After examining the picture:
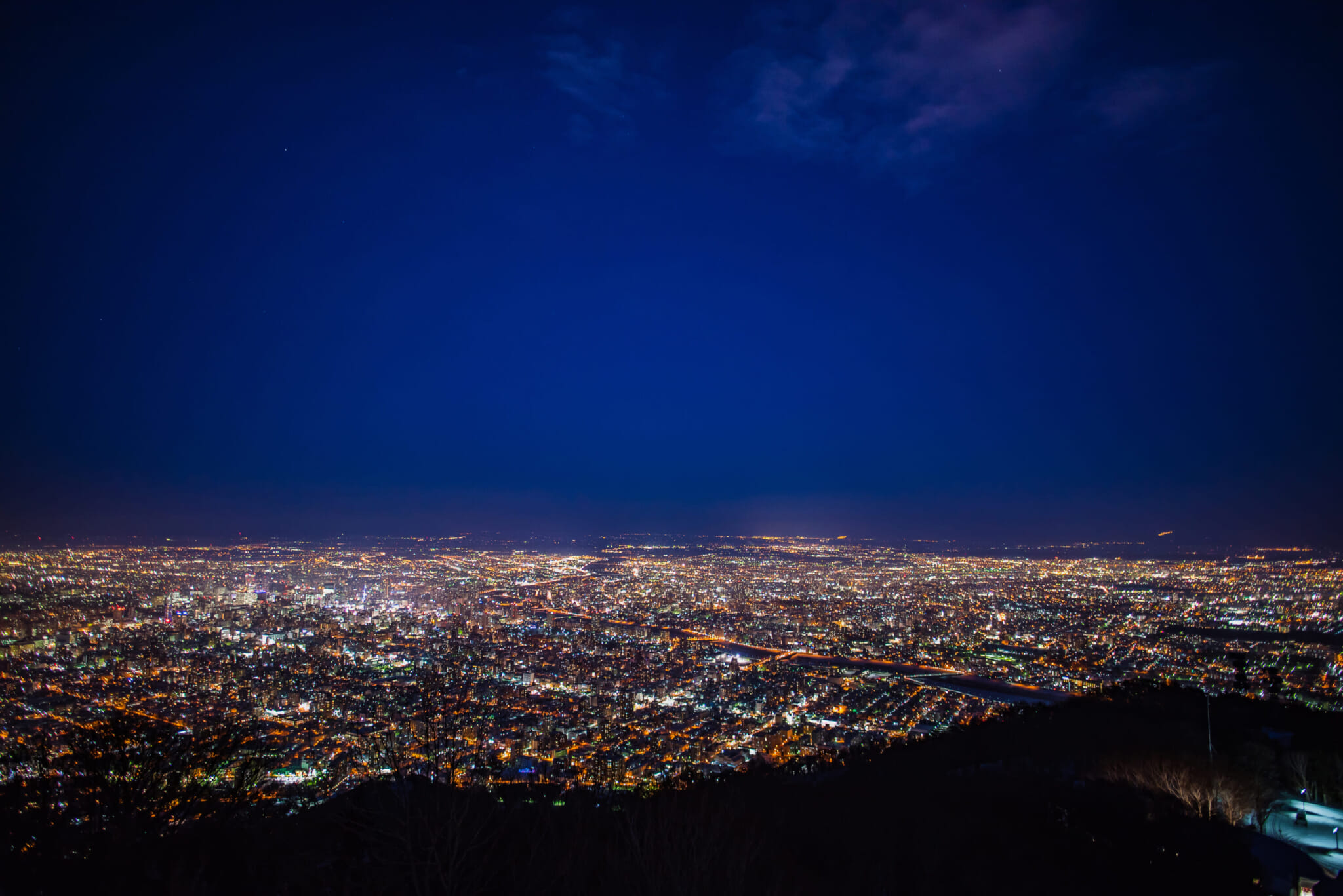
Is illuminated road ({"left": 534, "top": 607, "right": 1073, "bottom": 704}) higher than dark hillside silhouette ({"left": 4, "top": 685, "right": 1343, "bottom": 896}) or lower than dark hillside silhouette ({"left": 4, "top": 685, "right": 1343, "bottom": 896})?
lower

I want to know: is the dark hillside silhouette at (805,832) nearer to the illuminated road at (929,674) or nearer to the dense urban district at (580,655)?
the dense urban district at (580,655)

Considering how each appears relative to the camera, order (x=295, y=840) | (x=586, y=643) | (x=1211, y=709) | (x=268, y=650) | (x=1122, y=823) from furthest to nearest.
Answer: (x=586, y=643) < (x=268, y=650) < (x=1211, y=709) < (x=1122, y=823) < (x=295, y=840)

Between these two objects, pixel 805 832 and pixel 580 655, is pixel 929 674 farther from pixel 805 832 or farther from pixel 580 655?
pixel 805 832

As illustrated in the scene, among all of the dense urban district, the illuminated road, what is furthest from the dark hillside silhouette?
the illuminated road

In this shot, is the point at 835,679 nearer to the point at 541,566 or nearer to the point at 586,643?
the point at 586,643

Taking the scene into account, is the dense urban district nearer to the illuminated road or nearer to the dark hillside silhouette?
the illuminated road

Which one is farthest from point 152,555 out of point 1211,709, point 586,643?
Answer: point 1211,709

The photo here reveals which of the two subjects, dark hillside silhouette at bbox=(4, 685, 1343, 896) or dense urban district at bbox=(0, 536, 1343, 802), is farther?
dense urban district at bbox=(0, 536, 1343, 802)

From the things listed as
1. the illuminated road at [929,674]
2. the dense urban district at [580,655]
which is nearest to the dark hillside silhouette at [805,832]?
the dense urban district at [580,655]
